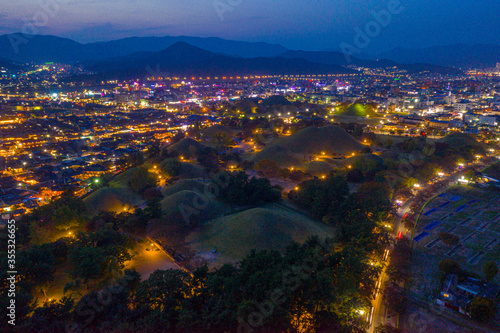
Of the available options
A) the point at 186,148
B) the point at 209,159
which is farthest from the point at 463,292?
the point at 186,148

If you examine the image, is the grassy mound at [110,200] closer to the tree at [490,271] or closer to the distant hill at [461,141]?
the tree at [490,271]

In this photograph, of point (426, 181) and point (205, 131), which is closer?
point (426, 181)

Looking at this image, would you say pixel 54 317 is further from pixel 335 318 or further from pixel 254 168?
pixel 254 168

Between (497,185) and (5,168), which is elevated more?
(497,185)

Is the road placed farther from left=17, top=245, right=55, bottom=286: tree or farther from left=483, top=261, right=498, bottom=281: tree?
left=17, top=245, right=55, bottom=286: tree

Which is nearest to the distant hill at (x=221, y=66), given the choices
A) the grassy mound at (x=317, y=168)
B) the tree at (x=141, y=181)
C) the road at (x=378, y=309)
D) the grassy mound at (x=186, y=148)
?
the grassy mound at (x=186, y=148)

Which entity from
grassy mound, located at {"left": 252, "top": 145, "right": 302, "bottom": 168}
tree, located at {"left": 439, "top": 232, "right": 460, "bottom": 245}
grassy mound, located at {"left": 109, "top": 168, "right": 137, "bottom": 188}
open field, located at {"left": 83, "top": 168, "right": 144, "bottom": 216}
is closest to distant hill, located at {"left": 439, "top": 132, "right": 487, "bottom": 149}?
grassy mound, located at {"left": 252, "top": 145, "right": 302, "bottom": 168}

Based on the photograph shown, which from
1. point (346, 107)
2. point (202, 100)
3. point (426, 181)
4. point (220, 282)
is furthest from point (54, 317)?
point (202, 100)
